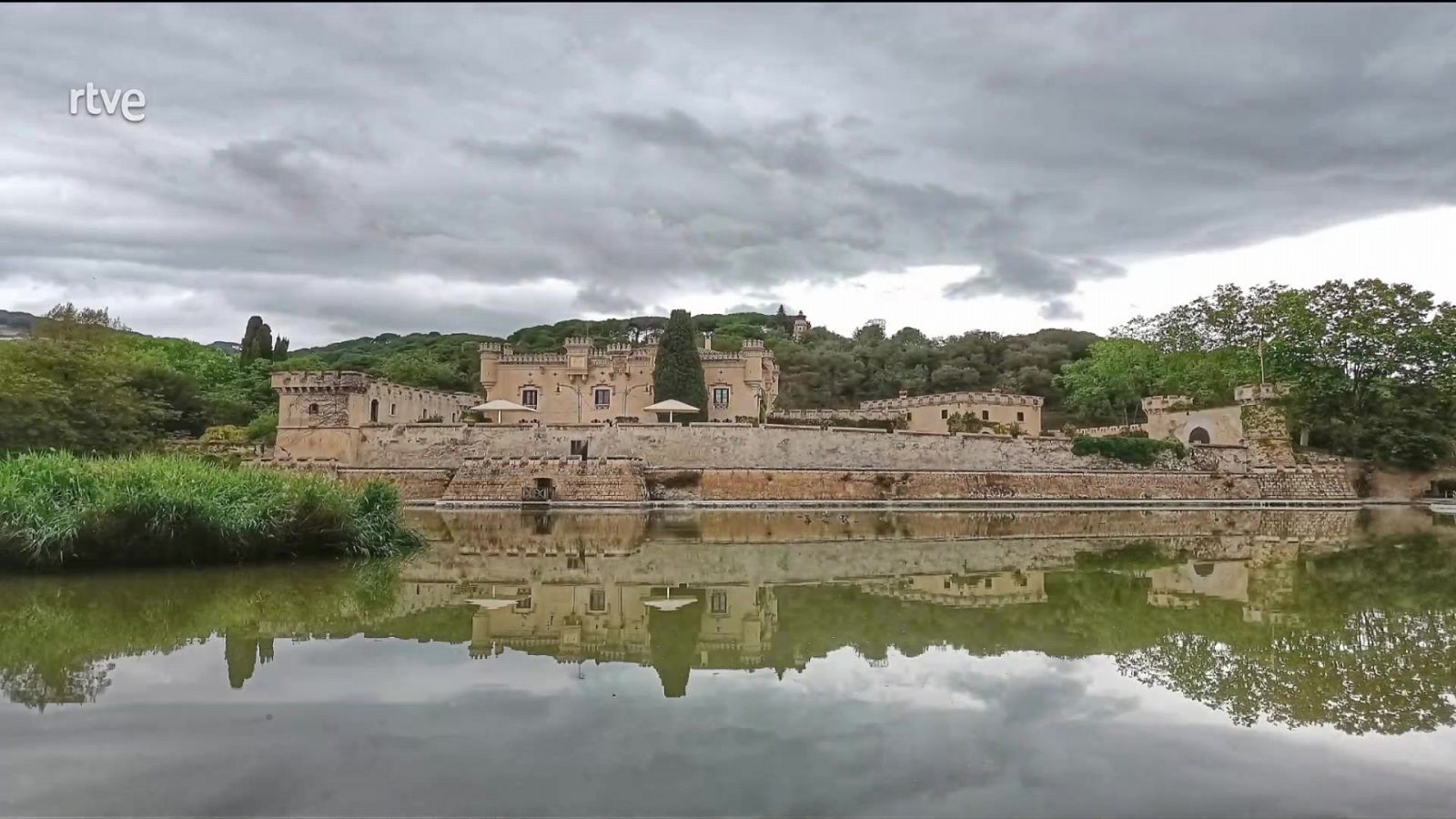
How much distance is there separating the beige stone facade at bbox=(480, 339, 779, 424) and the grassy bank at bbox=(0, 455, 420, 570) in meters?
28.2

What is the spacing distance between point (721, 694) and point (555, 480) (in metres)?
22.1

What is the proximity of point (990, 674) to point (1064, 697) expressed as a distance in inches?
28.8

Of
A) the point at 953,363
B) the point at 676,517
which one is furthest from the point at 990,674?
the point at 953,363

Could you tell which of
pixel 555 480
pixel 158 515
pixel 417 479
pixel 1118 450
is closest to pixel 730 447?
pixel 555 480

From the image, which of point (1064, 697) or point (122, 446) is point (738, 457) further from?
Answer: point (1064, 697)

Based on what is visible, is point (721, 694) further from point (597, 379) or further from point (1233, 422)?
point (597, 379)

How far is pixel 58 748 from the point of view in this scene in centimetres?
471

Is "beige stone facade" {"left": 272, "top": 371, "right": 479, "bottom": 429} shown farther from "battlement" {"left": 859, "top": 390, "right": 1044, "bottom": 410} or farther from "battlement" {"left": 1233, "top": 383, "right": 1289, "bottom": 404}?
"battlement" {"left": 1233, "top": 383, "right": 1289, "bottom": 404}

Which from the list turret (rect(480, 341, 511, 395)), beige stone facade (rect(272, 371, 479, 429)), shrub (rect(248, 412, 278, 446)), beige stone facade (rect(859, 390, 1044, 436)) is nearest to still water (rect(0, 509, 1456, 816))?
beige stone facade (rect(272, 371, 479, 429))

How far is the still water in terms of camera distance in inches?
169

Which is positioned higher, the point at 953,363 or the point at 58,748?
the point at 953,363

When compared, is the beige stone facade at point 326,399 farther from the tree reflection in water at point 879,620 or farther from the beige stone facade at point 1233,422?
the beige stone facade at point 1233,422

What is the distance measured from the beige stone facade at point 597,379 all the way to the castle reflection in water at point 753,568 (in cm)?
1674

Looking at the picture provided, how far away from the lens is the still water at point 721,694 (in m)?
4.30
